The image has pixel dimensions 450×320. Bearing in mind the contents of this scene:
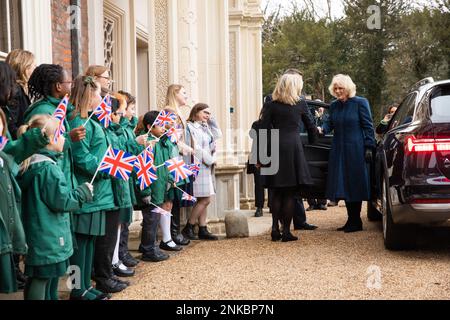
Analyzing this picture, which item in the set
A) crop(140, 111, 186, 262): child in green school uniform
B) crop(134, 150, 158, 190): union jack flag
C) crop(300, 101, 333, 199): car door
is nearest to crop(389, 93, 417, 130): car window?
crop(300, 101, 333, 199): car door

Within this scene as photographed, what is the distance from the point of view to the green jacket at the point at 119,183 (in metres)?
5.66

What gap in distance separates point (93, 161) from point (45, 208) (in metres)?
0.83

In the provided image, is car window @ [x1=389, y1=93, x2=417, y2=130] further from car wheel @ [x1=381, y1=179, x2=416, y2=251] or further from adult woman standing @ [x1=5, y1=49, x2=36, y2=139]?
adult woman standing @ [x1=5, y1=49, x2=36, y2=139]

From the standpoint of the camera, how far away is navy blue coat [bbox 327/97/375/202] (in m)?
8.86

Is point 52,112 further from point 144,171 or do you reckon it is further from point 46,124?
point 144,171

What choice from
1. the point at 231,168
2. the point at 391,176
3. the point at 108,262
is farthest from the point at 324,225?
the point at 108,262

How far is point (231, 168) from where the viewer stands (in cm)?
1000

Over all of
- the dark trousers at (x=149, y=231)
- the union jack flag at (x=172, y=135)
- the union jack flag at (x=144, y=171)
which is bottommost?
the dark trousers at (x=149, y=231)

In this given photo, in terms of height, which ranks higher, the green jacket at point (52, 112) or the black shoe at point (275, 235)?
the green jacket at point (52, 112)

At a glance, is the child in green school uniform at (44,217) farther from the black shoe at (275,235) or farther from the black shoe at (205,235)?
the black shoe at (205,235)

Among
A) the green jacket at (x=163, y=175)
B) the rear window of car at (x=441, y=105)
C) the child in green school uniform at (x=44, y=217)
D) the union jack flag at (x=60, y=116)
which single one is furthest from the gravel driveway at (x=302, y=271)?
the union jack flag at (x=60, y=116)

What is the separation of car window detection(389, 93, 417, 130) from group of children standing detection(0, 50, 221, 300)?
2383 millimetres

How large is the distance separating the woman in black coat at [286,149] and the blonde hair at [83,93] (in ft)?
11.0
